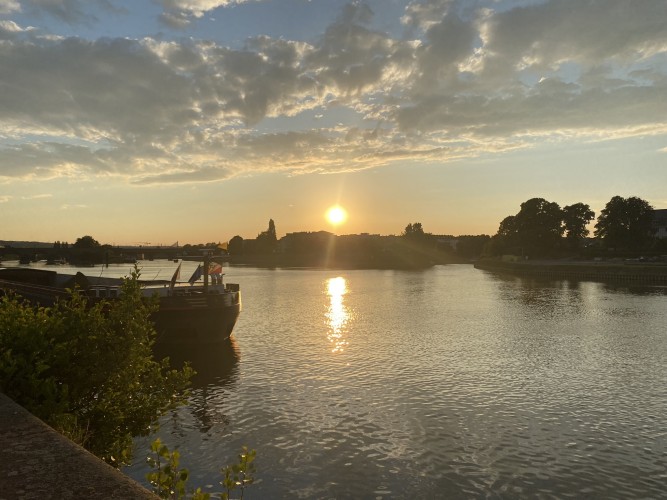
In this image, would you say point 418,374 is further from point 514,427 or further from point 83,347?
point 83,347

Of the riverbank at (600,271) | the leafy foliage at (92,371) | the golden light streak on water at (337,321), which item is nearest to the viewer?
→ the leafy foliage at (92,371)

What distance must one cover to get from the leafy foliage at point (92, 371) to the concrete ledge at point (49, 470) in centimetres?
140

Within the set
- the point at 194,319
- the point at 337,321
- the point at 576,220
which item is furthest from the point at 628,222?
the point at 194,319

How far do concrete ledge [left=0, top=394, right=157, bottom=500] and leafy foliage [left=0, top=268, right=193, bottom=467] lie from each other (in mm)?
1400

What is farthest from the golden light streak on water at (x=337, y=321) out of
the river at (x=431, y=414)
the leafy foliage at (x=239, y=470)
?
the leafy foliage at (x=239, y=470)

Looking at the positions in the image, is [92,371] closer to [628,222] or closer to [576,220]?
[628,222]

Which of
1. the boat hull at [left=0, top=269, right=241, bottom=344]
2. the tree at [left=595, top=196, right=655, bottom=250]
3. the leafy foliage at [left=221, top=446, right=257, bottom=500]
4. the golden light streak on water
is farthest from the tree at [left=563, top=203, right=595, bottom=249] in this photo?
the leafy foliage at [left=221, top=446, right=257, bottom=500]

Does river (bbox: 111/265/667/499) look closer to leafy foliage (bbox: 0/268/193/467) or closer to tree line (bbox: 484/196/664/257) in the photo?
leafy foliage (bbox: 0/268/193/467)

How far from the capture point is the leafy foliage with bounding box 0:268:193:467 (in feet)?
30.8

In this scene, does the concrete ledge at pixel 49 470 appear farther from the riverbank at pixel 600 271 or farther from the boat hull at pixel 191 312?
the riverbank at pixel 600 271

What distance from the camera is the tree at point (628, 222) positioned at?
482 ft

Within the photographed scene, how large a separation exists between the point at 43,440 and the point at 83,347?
3185mm

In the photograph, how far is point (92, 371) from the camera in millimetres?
10500

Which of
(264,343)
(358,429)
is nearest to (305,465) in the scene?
(358,429)
